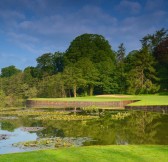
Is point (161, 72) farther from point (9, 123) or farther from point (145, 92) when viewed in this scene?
point (9, 123)

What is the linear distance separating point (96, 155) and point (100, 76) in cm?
5941

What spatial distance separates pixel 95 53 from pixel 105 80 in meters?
19.9

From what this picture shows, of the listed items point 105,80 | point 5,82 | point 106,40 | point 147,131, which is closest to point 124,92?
point 105,80

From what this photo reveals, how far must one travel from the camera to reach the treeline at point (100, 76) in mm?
65438

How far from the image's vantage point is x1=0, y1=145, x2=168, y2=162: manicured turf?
38.2 feet

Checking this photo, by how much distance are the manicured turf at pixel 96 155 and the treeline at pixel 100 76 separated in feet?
167

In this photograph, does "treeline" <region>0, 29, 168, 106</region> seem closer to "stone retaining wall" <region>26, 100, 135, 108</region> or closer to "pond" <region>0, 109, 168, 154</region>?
"stone retaining wall" <region>26, 100, 135, 108</region>

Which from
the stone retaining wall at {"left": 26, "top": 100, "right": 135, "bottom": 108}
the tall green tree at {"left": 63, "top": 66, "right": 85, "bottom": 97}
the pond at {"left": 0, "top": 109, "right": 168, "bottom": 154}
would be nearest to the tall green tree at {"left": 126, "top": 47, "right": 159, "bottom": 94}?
the tall green tree at {"left": 63, "top": 66, "right": 85, "bottom": 97}

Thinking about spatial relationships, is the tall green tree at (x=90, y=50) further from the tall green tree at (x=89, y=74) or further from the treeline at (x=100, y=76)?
the tall green tree at (x=89, y=74)

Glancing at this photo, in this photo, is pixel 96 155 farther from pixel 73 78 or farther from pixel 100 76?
pixel 100 76

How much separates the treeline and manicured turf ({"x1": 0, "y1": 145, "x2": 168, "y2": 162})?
167 ft

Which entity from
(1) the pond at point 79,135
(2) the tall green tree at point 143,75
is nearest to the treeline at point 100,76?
(2) the tall green tree at point 143,75

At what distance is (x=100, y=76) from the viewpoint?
2813 inches

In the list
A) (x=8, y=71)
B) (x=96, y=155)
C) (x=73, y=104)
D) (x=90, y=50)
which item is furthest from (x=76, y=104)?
(x=8, y=71)
